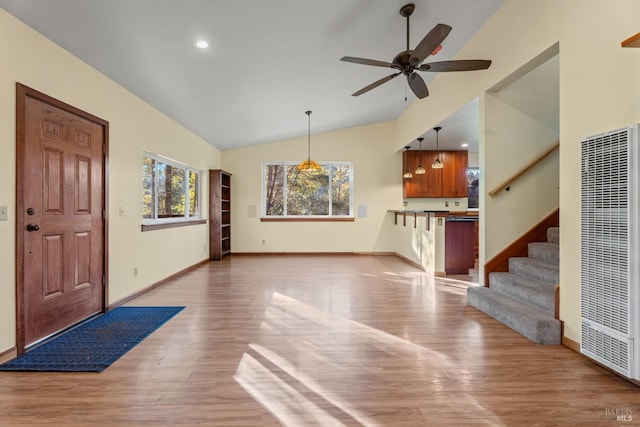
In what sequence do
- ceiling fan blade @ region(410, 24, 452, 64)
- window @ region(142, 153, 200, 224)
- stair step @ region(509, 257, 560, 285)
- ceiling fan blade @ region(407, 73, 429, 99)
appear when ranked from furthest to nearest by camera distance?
window @ region(142, 153, 200, 224) → ceiling fan blade @ region(407, 73, 429, 99) → stair step @ region(509, 257, 560, 285) → ceiling fan blade @ region(410, 24, 452, 64)

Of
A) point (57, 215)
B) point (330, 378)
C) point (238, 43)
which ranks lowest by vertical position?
point (330, 378)

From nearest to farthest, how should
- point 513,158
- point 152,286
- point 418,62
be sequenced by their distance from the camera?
point 418,62 < point 513,158 < point 152,286

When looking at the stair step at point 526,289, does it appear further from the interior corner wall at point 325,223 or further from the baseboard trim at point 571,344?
the interior corner wall at point 325,223

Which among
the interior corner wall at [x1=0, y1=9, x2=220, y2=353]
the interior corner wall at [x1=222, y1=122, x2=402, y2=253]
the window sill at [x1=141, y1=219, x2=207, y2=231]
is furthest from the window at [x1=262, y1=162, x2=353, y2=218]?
the interior corner wall at [x1=0, y1=9, x2=220, y2=353]

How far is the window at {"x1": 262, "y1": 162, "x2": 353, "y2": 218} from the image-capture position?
7949 mm

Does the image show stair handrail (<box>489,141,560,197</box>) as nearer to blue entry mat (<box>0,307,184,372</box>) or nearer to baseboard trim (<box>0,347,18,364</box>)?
blue entry mat (<box>0,307,184,372</box>)

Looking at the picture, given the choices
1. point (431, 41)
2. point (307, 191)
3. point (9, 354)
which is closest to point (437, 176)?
point (307, 191)

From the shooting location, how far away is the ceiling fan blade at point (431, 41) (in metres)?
2.49

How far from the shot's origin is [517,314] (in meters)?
Answer: 2.93

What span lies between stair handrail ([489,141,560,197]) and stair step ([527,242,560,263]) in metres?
0.74

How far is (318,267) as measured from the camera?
6234mm

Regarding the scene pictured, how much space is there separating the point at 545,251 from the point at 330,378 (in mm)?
2898

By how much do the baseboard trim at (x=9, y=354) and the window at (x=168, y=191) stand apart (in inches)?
84.7

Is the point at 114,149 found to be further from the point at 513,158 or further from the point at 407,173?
A: the point at 407,173
